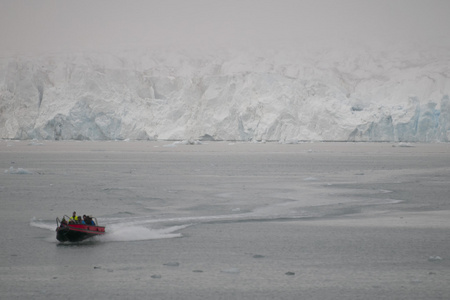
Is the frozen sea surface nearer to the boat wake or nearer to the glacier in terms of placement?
the boat wake

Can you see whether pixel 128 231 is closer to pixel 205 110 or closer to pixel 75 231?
pixel 75 231

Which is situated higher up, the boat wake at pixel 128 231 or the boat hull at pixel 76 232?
the boat hull at pixel 76 232

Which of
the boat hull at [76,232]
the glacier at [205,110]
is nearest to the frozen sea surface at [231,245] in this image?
the boat hull at [76,232]

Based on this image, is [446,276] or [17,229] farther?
[17,229]

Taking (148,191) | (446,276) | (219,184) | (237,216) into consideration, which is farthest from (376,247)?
(219,184)

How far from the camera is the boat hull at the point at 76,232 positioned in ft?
41.2

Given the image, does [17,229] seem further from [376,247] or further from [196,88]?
[196,88]

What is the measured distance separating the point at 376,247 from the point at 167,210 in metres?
6.77

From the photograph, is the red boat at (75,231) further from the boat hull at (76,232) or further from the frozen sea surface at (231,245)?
the frozen sea surface at (231,245)

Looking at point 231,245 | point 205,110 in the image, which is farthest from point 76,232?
point 205,110

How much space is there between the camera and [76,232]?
12734 millimetres

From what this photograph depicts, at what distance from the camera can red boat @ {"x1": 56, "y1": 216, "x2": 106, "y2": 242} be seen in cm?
1258

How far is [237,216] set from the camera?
52.6ft

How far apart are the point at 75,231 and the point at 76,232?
36 millimetres
